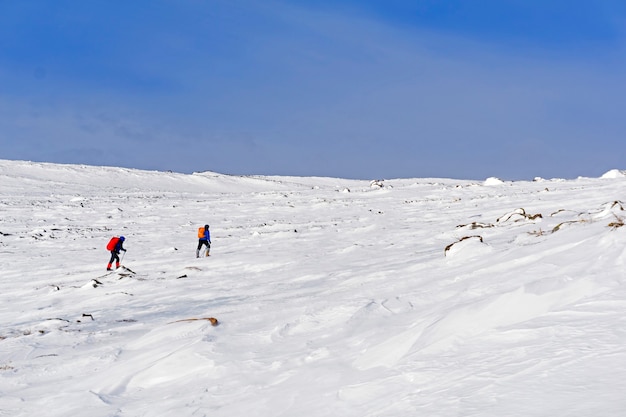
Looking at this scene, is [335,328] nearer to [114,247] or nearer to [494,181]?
[114,247]

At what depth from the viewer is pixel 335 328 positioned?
6.89 m

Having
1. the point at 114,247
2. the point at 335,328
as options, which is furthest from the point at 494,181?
the point at 335,328

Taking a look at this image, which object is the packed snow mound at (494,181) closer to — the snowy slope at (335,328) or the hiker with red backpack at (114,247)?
the snowy slope at (335,328)

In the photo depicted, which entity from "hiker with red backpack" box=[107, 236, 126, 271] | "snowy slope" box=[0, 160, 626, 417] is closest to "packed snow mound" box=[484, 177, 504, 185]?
"snowy slope" box=[0, 160, 626, 417]

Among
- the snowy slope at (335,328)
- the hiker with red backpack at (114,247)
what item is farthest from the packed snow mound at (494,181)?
the hiker with red backpack at (114,247)

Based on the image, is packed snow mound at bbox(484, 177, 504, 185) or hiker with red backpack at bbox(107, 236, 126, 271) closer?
hiker with red backpack at bbox(107, 236, 126, 271)

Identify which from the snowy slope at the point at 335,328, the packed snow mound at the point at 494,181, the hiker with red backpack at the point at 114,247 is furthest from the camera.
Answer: the packed snow mound at the point at 494,181

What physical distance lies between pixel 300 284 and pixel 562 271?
5.41 meters

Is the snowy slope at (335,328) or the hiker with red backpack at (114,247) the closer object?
the snowy slope at (335,328)

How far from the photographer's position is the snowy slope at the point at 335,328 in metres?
3.86

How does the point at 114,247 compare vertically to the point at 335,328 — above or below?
below

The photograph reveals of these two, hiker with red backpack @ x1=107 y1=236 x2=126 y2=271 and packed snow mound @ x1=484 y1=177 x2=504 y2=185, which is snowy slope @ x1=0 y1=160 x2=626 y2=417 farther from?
packed snow mound @ x1=484 y1=177 x2=504 y2=185

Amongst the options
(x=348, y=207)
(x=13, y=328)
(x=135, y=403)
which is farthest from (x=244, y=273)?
(x=348, y=207)

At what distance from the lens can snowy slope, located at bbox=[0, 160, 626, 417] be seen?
386 centimetres
